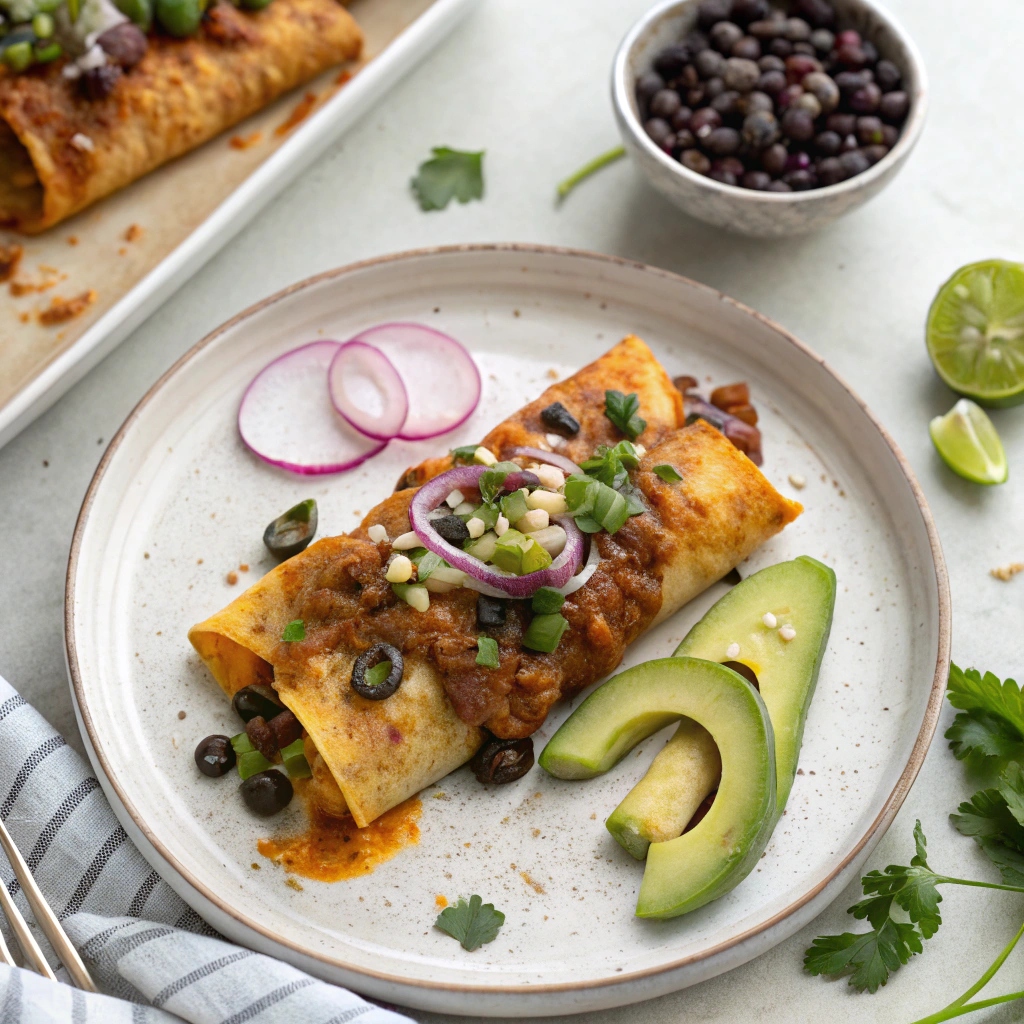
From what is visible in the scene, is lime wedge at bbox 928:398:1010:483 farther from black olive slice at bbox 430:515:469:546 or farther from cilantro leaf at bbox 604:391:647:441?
black olive slice at bbox 430:515:469:546

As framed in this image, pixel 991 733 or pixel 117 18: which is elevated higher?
pixel 117 18

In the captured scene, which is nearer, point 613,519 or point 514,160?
point 613,519

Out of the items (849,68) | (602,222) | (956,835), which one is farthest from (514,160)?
(956,835)

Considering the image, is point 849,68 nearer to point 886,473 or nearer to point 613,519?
point 886,473

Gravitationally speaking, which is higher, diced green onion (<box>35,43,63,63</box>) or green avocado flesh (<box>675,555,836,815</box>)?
diced green onion (<box>35,43,63,63</box>)

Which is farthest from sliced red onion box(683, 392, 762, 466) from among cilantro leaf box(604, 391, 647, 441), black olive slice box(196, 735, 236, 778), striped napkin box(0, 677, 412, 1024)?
striped napkin box(0, 677, 412, 1024)

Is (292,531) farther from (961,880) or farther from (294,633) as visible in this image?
(961,880)
